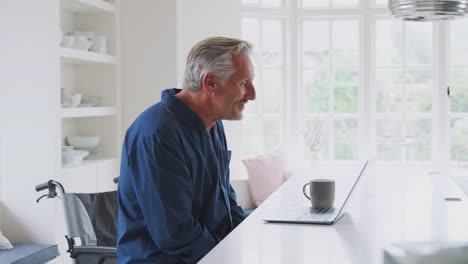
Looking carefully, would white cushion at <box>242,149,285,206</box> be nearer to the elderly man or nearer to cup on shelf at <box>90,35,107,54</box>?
cup on shelf at <box>90,35,107,54</box>

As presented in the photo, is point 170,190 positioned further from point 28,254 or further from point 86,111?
point 86,111

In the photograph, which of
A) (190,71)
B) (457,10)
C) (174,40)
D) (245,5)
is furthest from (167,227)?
(245,5)

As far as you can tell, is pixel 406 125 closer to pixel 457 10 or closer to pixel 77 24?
pixel 77 24

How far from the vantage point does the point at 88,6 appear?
4.98m

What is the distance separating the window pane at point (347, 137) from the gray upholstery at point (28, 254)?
316 cm

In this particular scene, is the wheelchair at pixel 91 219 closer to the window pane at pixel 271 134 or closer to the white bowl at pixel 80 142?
the white bowl at pixel 80 142

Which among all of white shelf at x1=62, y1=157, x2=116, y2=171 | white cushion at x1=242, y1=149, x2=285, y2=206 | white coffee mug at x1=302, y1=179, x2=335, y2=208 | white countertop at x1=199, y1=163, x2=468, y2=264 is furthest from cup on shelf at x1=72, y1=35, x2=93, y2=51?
white coffee mug at x1=302, y1=179, x2=335, y2=208

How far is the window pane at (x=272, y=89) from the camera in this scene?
262 inches

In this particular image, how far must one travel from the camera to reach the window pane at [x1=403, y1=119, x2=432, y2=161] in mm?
6527

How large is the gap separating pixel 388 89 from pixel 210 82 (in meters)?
4.67

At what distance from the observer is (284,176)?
6.18 meters

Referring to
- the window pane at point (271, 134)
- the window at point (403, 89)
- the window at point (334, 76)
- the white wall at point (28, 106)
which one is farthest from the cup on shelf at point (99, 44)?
the window at point (403, 89)

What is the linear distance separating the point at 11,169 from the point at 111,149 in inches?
41.4

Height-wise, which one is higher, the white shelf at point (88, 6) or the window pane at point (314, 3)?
the window pane at point (314, 3)
